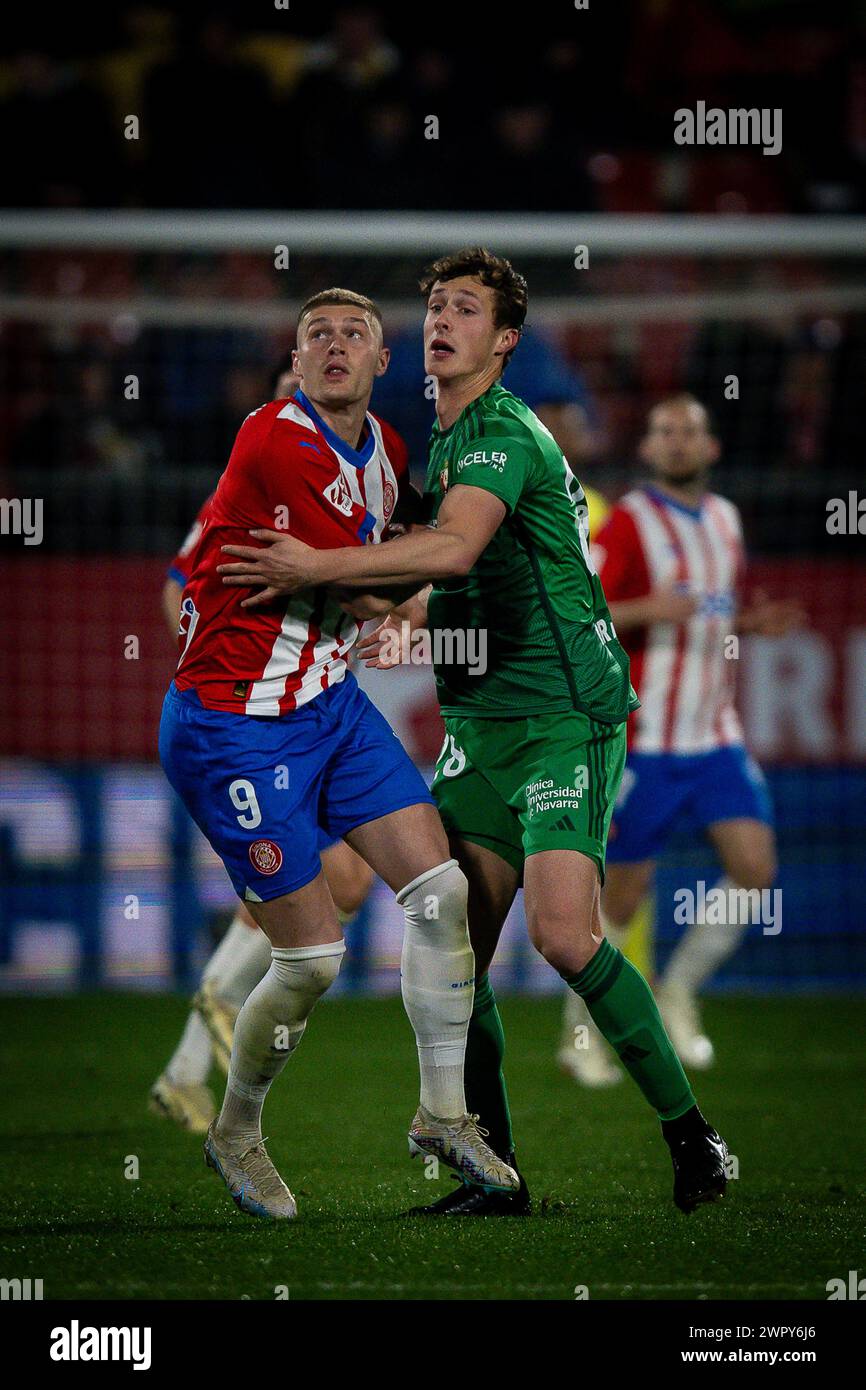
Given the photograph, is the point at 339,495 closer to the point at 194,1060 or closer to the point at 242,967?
the point at 242,967

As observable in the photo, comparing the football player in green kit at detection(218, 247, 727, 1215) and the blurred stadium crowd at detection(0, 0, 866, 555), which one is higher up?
the blurred stadium crowd at detection(0, 0, 866, 555)

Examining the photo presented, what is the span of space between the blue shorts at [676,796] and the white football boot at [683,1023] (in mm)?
604

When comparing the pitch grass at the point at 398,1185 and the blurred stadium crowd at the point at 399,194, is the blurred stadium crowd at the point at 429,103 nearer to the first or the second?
the blurred stadium crowd at the point at 399,194

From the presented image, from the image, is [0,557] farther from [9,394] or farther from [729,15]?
[729,15]

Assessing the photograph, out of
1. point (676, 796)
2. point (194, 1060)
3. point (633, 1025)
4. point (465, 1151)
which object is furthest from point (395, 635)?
point (676, 796)

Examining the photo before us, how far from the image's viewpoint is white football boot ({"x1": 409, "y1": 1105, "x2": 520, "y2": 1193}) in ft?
14.3

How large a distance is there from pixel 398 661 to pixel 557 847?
2.26ft

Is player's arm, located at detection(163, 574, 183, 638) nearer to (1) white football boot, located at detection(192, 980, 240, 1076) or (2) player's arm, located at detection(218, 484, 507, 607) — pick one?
(1) white football boot, located at detection(192, 980, 240, 1076)

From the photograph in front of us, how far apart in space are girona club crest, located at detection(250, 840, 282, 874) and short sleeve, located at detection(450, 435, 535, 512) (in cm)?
98

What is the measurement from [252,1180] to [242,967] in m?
1.35
